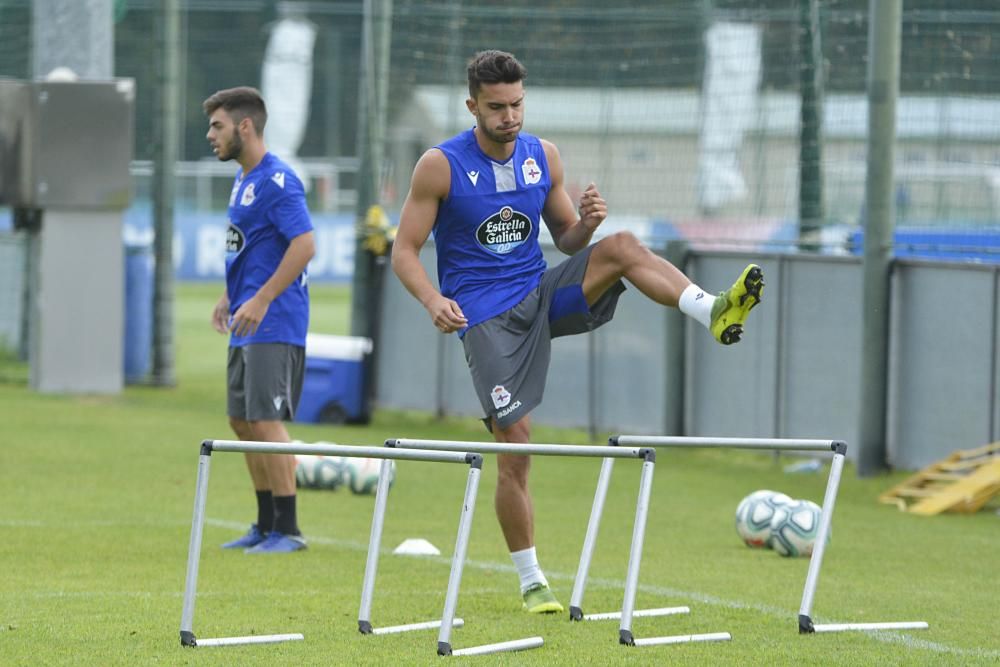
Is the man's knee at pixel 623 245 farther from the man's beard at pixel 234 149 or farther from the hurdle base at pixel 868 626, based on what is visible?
the man's beard at pixel 234 149

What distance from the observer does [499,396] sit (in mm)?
7195

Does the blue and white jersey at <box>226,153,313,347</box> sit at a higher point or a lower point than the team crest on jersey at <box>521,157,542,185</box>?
lower

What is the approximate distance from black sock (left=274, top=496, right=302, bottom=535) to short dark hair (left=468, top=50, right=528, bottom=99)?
2.88m

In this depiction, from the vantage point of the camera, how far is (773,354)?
13.9m

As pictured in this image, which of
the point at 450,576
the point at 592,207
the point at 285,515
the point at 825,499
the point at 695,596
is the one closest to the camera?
the point at 450,576

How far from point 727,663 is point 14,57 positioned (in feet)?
61.9

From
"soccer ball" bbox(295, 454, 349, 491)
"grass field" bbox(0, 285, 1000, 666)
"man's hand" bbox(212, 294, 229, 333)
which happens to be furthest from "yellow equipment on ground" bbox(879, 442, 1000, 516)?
"man's hand" bbox(212, 294, 229, 333)

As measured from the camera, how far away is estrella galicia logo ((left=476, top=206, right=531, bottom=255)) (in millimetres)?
7352

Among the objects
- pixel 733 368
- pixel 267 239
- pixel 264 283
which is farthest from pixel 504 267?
pixel 733 368

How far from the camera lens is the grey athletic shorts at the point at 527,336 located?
720 cm

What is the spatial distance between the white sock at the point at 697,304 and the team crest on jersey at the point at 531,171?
3.15ft

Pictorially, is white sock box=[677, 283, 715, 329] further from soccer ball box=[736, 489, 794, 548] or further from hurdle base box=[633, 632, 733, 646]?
soccer ball box=[736, 489, 794, 548]

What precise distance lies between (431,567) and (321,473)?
3265mm

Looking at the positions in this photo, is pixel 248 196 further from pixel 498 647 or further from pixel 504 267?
pixel 498 647
